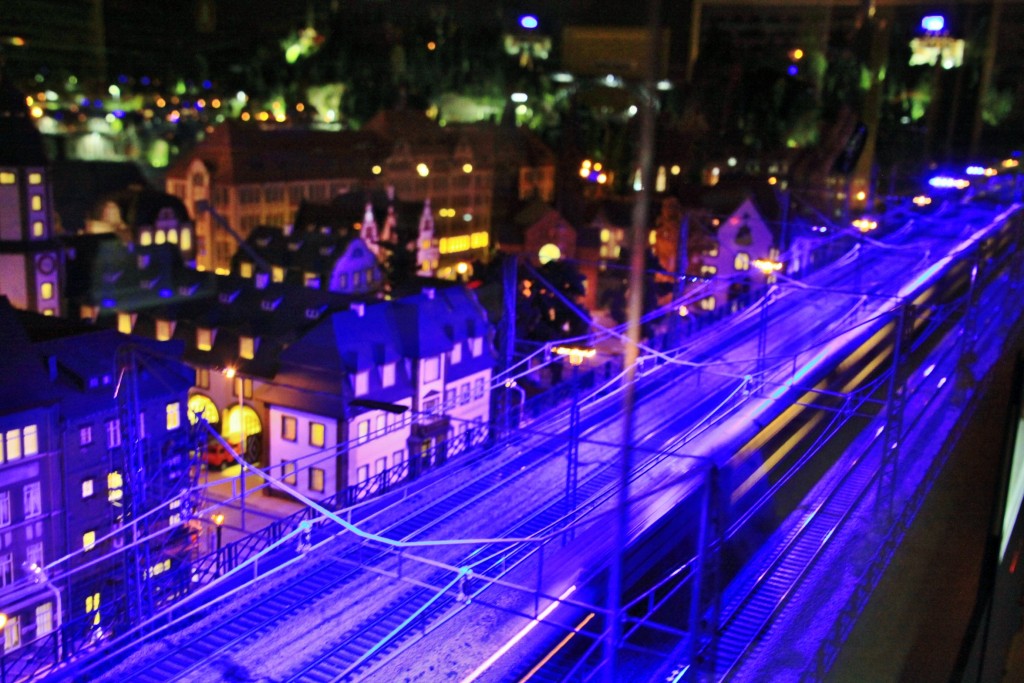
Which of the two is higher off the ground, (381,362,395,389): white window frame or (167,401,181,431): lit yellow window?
(167,401,181,431): lit yellow window

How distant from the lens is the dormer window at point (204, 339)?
14.1ft

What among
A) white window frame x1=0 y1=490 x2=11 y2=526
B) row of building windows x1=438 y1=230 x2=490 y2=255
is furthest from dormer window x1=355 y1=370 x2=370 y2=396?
row of building windows x1=438 y1=230 x2=490 y2=255

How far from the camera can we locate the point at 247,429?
158 inches

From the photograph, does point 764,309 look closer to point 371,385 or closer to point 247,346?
point 371,385

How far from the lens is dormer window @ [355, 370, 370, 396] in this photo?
3.95m

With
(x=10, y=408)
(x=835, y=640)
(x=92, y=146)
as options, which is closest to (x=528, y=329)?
(x=10, y=408)

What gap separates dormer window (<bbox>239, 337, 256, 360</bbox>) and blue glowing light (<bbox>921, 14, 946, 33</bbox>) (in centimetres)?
295

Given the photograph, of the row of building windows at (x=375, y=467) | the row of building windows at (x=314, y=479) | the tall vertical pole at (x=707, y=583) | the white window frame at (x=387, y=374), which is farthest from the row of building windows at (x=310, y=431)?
the tall vertical pole at (x=707, y=583)

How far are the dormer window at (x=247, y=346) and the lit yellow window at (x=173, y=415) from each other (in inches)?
50.2

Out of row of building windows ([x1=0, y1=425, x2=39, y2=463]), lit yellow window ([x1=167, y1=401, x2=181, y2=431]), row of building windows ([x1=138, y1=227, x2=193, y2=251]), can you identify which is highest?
row of building windows ([x1=138, y1=227, x2=193, y2=251])

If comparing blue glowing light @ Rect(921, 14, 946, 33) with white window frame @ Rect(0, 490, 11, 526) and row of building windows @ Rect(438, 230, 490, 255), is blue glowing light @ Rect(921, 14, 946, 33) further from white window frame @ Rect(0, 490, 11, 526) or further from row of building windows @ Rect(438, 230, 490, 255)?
row of building windows @ Rect(438, 230, 490, 255)

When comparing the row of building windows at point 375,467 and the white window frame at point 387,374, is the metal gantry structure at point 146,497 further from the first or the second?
the white window frame at point 387,374

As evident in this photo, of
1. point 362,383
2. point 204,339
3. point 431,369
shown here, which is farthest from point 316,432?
point 204,339

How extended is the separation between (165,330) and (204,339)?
259mm
